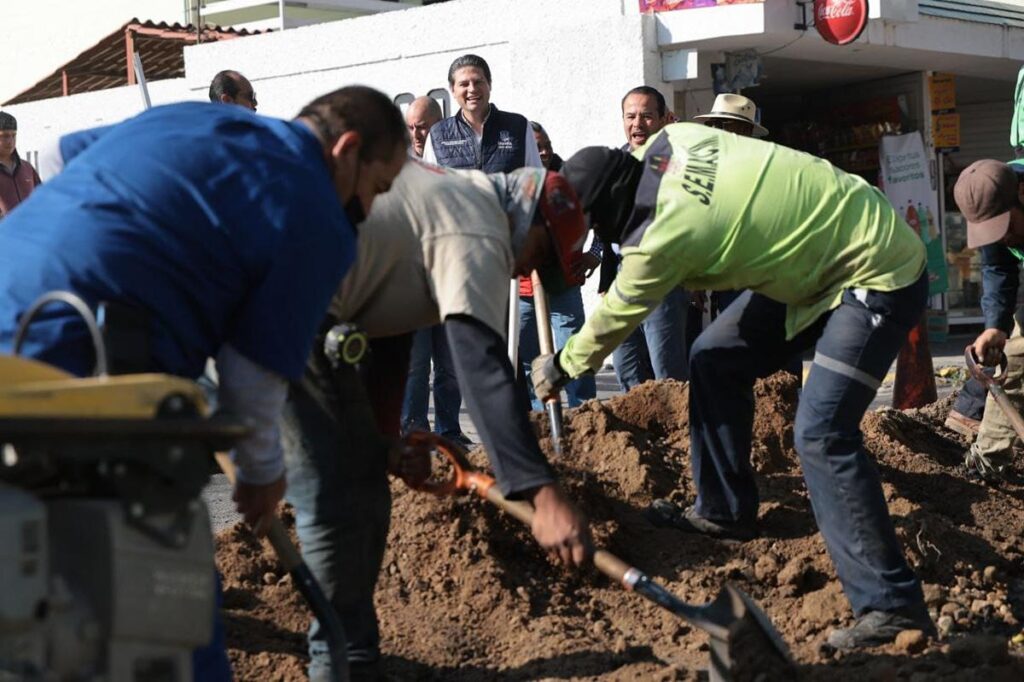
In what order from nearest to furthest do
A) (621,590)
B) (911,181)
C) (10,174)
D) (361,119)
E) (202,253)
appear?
(202,253) → (361,119) → (621,590) → (10,174) → (911,181)

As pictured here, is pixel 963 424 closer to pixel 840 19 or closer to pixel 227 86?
pixel 227 86

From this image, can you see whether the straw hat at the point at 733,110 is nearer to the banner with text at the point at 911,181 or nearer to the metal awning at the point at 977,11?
the metal awning at the point at 977,11

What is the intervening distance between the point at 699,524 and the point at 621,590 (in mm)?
552

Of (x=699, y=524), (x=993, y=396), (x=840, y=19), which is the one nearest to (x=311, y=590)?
(x=699, y=524)

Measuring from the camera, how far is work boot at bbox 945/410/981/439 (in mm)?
8383

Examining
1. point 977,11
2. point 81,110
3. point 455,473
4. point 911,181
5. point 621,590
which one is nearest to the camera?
point 455,473

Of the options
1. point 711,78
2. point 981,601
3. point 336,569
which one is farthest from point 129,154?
point 711,78

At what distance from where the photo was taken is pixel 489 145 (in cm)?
862

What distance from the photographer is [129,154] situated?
10.9 ft

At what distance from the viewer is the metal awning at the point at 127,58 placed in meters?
22.1

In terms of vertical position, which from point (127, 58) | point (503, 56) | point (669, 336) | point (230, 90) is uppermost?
point (127, 58)

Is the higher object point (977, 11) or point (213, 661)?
point (977, 11)

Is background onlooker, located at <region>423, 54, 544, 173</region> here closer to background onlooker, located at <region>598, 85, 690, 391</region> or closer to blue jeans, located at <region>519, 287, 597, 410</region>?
background onlooker, located at <region>598, 85, 690, 391</region>

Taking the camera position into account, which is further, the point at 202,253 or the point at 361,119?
the point at 361,119
